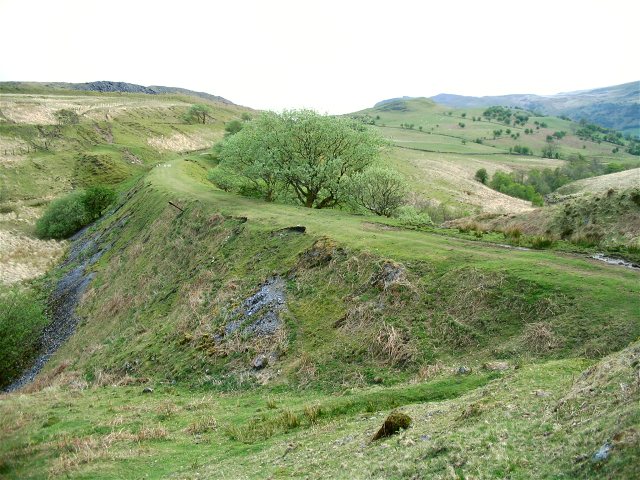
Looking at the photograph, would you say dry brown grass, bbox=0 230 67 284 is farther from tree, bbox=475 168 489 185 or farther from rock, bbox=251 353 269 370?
tree, bbox=475 168 489 185

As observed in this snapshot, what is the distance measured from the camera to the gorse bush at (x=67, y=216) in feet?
255

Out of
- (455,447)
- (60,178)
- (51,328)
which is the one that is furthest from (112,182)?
(455,447)

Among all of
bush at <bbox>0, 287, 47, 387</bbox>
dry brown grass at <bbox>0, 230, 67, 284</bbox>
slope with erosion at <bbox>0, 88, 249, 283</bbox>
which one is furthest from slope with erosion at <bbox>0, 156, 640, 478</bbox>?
slope with erosion at <bbox>0, 88, 249, 283</bbox>

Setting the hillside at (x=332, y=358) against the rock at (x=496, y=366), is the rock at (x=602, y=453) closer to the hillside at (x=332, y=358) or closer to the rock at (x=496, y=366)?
the hillside at (x=332, y=358)

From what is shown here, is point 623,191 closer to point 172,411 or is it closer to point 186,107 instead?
point 172,411

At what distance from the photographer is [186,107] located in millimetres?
198375

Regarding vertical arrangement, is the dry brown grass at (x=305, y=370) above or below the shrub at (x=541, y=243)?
below

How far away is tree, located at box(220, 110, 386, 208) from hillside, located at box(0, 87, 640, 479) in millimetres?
5217

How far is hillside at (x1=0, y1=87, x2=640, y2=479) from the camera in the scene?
10.8 m

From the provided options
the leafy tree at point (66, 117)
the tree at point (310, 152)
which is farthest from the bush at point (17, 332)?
the leafy tree at point (66, 117)

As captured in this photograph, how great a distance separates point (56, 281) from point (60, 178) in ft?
185

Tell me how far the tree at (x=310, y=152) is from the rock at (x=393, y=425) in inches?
1468

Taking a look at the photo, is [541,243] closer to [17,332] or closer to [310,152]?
[310,152]

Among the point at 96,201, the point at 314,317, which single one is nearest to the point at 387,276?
the point at 314,317
